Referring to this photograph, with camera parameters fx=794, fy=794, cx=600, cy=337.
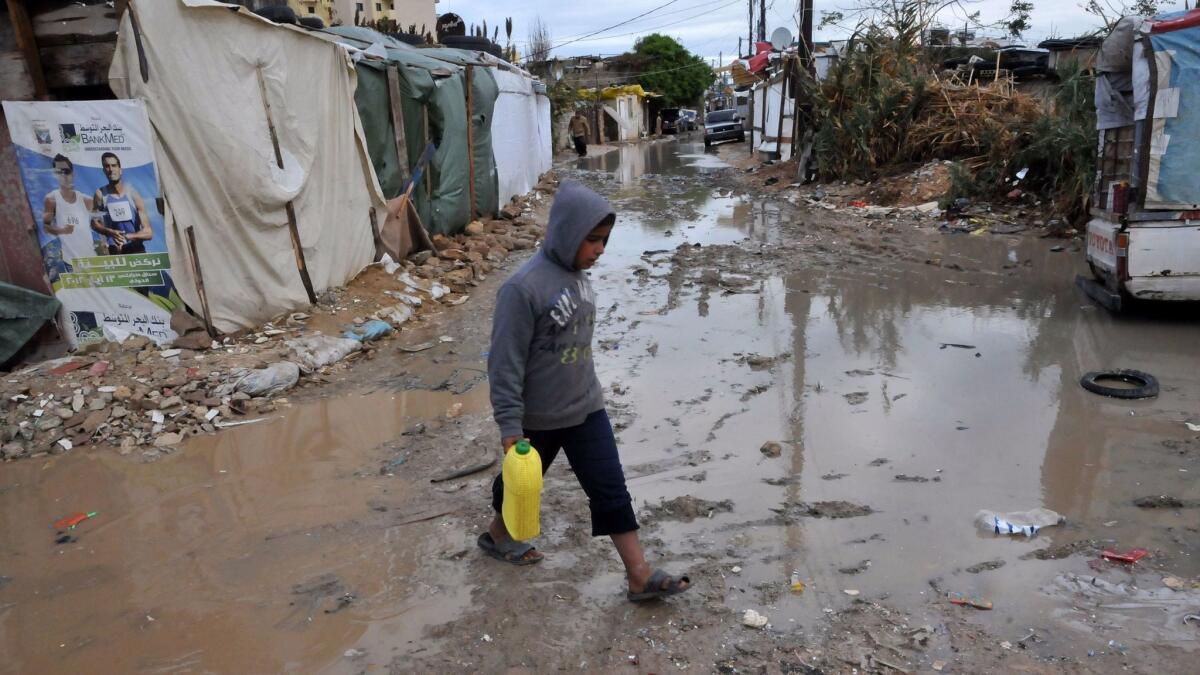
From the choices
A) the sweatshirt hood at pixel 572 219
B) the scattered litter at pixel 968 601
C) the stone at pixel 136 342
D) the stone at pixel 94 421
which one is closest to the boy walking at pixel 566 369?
the sweatshirt hood at pixel 572 219

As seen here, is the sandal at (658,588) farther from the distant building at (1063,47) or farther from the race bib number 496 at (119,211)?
the distant building at (1063,47)

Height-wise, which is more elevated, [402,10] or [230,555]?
[402,10]

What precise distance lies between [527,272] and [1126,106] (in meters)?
6.01

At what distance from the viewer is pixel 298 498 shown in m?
4.11

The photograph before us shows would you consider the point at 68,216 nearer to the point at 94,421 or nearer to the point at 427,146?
the point at 94,421

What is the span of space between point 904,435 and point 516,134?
12463mm

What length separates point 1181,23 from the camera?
5.61 meters

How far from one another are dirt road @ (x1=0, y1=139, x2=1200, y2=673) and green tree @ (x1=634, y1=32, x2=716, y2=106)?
54.8 meters

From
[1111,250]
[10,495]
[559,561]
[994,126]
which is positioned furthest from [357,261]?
[994,126]

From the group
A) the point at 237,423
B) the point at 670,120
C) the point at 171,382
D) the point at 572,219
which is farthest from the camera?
the point at 670,120

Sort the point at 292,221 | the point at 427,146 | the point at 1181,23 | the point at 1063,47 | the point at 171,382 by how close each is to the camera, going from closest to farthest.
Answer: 1. the point at 171,382
2. the point at 1181,23
3. the point at 292,221
4. the point at 427,146
5. the point at 1063,47

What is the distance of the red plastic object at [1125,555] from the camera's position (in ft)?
10.3

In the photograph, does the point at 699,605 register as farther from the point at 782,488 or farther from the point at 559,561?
the point at 782,488

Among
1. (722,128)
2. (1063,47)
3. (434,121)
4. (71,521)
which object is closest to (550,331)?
(71,521)
